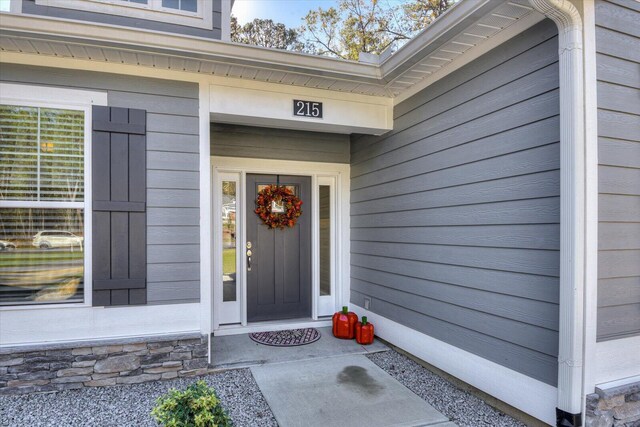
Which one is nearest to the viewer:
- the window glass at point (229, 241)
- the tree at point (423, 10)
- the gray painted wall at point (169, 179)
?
the gray painted wall at point (169, 179)

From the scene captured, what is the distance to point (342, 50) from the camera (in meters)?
9.50

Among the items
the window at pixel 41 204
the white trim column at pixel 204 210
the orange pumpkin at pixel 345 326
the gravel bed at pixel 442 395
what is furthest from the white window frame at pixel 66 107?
the gravel bed at pixel 442 395

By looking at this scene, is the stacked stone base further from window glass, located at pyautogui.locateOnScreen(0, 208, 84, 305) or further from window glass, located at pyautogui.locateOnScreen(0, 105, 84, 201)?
window glass, located at pyautogui.locateOnScreen(0, 105, 84, 201)

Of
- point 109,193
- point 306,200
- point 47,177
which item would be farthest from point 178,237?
point 306,200

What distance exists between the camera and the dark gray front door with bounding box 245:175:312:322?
477 cm

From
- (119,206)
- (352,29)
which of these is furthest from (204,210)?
(352,29)

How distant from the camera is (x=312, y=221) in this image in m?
5.01

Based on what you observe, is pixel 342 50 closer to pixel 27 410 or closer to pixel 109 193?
pixel 109 193

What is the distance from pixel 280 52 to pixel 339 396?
2889 millimetres

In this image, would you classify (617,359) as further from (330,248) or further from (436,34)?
(330,248)

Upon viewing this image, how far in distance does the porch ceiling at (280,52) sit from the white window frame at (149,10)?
0.48 m

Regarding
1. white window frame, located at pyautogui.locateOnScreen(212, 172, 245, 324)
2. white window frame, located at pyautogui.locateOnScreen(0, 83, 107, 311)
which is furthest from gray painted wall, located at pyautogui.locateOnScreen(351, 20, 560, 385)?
white window frame, located at pyautogui.locateOnScreen(0, 83, 107, 311)

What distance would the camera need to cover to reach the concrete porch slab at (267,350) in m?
3.70

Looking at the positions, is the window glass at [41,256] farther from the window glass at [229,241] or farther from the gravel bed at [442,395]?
the gravel bed at [442,395]
